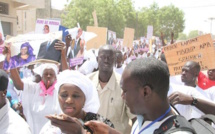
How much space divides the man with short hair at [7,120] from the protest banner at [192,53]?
231cm

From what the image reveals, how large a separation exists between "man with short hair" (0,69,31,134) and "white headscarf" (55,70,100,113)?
16.5 inches

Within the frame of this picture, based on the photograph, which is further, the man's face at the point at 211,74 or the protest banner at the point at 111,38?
the protest banner at the point at 111,38

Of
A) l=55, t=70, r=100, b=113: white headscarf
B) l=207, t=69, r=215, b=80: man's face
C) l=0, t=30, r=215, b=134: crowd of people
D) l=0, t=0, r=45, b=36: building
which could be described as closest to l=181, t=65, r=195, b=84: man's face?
l=0, t=30, r=215, b=134: crowd of people

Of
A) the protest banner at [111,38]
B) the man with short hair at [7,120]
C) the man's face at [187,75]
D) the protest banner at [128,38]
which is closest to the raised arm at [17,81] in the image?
the man with short hair at [7,120]

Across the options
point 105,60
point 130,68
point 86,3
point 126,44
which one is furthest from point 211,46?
Result: point 86,3

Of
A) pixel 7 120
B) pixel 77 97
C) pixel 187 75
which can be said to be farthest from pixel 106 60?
pixel 7 120

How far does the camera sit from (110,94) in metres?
3.12

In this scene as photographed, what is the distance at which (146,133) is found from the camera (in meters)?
→ 1.47

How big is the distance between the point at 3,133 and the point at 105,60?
1.64m

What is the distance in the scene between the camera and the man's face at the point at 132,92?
1.45m

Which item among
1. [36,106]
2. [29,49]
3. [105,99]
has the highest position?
[29,49]

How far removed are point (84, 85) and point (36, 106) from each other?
1.47m

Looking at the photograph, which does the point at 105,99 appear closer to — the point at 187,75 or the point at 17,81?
the point at 187,75

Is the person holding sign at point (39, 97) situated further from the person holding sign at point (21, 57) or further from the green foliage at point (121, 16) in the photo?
the green foliage at point (121, 16)
